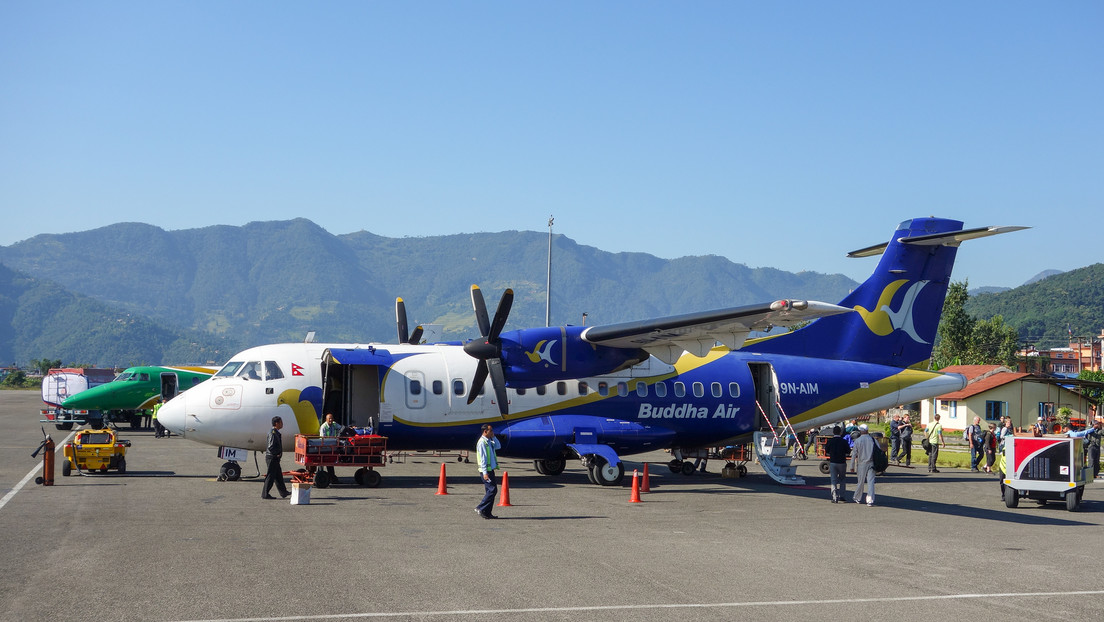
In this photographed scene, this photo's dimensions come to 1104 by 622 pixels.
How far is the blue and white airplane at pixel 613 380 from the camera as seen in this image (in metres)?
20.6

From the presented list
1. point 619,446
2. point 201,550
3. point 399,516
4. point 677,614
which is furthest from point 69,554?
point 619,446

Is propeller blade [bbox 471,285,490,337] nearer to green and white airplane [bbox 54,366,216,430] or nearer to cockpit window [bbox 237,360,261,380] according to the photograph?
cockpit window [bbox 237,360,261,380]

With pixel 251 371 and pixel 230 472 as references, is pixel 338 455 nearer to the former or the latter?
pixel 230 472

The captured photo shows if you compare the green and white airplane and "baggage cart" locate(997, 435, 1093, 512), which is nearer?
"baggage cart" locate(997, 435, 1093, 512)

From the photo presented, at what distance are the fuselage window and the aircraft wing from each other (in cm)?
745

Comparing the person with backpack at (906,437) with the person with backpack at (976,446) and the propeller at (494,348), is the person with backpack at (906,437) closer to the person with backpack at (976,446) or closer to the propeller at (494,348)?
the person with backpack at (976,446)

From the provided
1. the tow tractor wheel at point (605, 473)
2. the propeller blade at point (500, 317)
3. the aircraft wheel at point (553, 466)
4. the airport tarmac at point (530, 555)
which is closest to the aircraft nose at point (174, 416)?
the airport tarmac at point (530, 555)

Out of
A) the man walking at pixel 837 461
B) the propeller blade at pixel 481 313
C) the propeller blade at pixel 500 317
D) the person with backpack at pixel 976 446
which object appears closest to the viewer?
the man walking at pixel 837 461

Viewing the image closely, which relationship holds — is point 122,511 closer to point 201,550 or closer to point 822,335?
point 201,550

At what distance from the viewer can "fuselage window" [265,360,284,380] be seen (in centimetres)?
2191

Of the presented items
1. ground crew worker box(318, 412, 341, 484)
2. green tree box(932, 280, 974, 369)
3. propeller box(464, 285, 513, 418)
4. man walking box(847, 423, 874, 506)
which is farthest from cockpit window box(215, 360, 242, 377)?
green tree box(932, 280, 974, 369)

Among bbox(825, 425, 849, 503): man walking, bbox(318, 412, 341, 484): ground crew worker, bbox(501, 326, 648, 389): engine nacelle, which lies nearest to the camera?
bbox(825, 425, 849, 503): man walking

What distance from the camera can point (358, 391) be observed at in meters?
22.8

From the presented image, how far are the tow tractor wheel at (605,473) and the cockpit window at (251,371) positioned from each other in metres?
8.47
